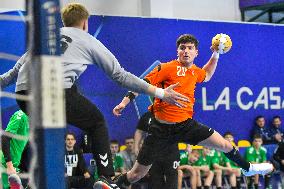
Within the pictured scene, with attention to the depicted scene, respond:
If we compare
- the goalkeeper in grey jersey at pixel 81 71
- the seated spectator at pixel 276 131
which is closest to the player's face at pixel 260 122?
the seated spectator at pixel 276 131

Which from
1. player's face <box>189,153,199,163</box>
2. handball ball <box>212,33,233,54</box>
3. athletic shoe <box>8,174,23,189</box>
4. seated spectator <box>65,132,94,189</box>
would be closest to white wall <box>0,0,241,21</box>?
seated spectator <box>65,132,94,189</box>

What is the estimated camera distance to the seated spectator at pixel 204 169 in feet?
38.6

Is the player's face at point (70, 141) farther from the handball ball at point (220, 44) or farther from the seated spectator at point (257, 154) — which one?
the seated spectator at point (257, 154)

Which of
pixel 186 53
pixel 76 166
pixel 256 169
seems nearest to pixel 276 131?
pixel 76 166

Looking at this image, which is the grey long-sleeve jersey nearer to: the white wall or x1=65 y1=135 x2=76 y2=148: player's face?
x1=65 y1=135 x2=76 y2=148: player's face

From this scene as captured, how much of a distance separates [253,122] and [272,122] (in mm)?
475

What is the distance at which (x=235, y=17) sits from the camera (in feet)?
54.3

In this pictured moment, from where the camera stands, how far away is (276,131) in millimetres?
13336

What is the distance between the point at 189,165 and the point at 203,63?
6.64ft

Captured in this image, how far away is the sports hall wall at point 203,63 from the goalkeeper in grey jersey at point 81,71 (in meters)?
5.07

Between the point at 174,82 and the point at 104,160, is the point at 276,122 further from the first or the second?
the point at 104,160

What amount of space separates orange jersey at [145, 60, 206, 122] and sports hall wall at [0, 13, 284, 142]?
366 centimetres

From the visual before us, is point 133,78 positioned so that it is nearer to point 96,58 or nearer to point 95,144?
point 96,58

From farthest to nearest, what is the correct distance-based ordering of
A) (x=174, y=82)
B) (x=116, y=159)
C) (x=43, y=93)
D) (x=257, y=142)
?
(x=257, y=142) < (x=116, y=159) < (x=174, y=82) < (x=43, y=93)
